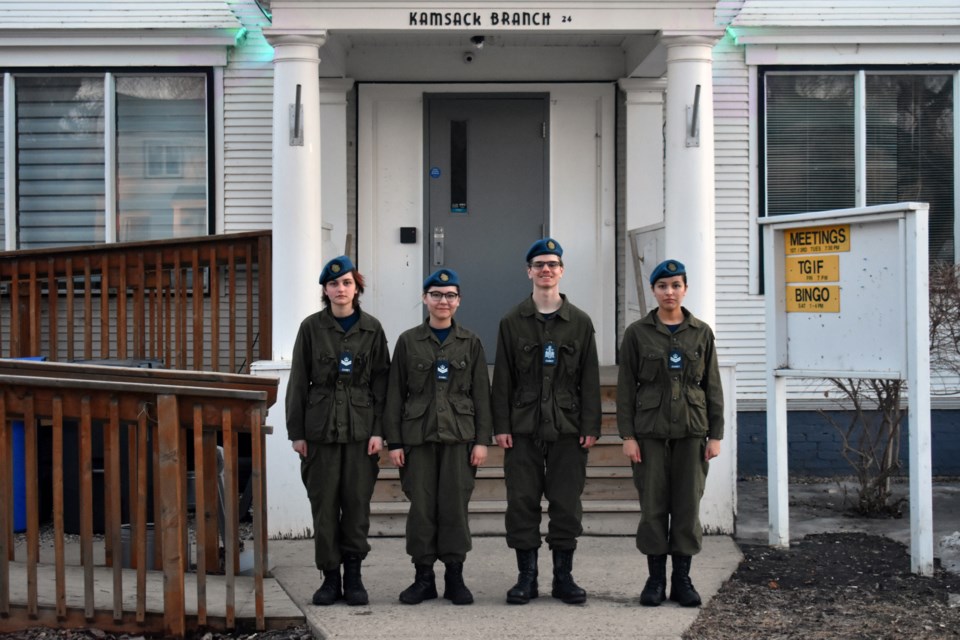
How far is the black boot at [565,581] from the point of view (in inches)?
241

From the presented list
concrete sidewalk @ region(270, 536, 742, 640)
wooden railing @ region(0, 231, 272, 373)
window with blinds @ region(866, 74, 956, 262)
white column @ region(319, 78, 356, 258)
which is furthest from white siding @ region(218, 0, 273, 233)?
window with blinds @ region(866, 74, 956, 262)

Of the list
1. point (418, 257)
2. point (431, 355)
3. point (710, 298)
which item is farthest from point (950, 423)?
point (431, 355)

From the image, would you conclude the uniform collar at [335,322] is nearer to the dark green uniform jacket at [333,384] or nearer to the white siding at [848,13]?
the dark green uniform jacket at [333,384]

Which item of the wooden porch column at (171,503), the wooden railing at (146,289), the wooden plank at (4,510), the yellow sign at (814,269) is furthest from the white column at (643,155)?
the wooden plank at (4,510)

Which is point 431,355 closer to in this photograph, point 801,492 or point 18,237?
point 801,492

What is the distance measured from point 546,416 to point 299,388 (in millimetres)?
Answer: 1243

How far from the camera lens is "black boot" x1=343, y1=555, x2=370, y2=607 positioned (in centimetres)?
608

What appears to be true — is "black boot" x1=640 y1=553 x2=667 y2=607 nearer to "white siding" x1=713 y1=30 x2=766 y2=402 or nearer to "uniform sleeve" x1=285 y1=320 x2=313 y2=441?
"uniform sleeve" x1=285 y1=320 x2=313 y2=441

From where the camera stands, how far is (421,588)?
6133 mm

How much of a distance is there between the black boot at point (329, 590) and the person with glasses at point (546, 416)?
2.90 ft

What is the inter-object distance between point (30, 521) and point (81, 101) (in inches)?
198

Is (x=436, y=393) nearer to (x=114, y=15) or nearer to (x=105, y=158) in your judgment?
(x=105, y=158)

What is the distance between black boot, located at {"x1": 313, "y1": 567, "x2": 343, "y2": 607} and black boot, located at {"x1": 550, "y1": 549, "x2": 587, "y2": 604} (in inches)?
43.8

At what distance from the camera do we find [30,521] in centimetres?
583
